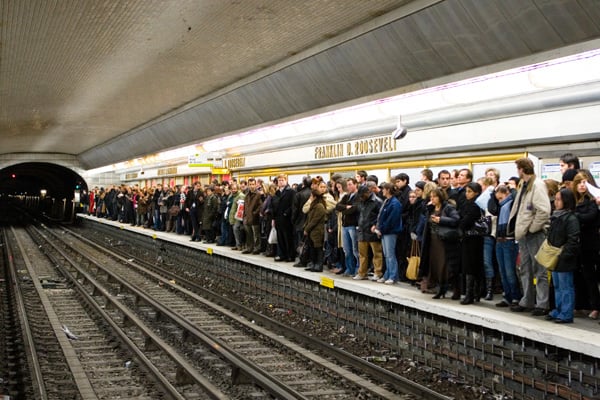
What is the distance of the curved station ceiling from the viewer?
757cm

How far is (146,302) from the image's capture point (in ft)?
Result: 42.2

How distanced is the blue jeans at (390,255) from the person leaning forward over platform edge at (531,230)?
2.45 meters

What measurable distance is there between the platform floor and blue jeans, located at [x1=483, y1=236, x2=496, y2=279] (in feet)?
1.23

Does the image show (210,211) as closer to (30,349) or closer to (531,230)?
(30,349)

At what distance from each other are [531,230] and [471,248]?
1.00m

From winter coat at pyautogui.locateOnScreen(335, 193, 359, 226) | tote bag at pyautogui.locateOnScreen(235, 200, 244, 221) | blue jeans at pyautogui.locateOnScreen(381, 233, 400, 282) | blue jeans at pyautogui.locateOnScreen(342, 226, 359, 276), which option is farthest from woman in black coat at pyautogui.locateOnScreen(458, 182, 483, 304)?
tote bag at pyautogui.locateOnScreen(235, 200, 244, 221)

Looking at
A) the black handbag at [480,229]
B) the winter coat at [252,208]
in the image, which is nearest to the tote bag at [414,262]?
the black handbag at [480,229]

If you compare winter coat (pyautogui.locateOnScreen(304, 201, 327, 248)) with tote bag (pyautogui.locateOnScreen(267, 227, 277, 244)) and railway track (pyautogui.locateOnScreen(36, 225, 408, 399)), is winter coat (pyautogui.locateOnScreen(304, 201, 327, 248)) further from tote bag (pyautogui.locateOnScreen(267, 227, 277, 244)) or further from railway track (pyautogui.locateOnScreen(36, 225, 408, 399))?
tote bag (pyautogui.locateOnScreen(267, 227, 277, 244))

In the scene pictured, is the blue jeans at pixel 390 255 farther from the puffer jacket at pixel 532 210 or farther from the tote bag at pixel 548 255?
the tote bag at pixel 548 255

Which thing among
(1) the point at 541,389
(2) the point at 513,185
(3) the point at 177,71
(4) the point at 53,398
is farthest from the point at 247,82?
(1) the point at 541,389

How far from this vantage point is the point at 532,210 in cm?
717

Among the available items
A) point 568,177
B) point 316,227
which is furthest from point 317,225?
point 568,177

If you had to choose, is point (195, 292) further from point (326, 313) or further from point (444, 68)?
point (444, 68)

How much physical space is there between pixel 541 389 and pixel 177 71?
9622 millimetres
